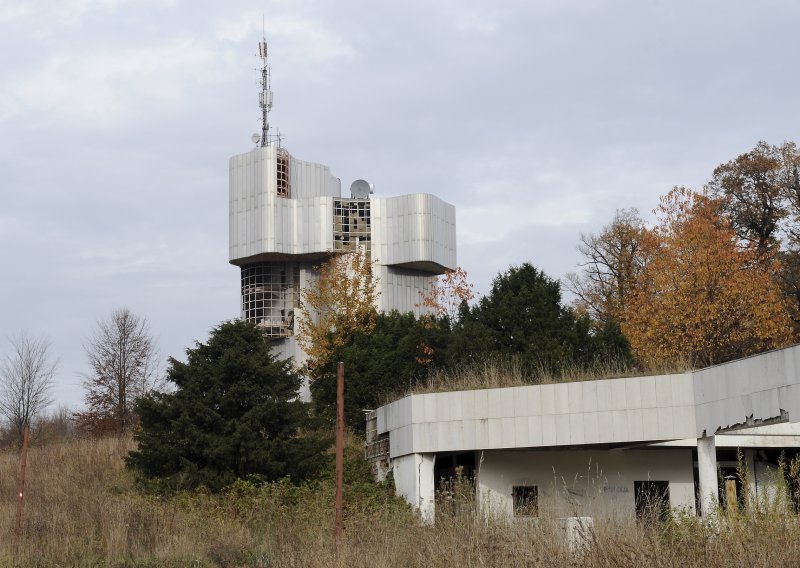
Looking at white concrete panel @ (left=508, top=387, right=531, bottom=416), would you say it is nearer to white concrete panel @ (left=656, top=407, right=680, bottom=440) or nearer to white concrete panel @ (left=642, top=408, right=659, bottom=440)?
white concrete panel @ (left=642, top=408, right=659, bottom=440)

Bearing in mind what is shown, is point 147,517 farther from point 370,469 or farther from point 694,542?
point 694,542

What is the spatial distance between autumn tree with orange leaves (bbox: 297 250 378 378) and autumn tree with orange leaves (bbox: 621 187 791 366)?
1417cm

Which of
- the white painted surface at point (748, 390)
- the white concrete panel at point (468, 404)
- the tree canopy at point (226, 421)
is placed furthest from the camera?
the tree canopy at point (226, 421)

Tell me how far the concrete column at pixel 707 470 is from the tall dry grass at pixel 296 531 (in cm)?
569

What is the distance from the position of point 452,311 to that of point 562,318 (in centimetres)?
1910

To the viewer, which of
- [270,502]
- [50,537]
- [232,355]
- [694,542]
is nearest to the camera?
[694,542]

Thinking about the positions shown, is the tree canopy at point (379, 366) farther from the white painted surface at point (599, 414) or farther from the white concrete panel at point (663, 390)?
the white concrete panel at point (663, 390)

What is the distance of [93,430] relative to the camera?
5697 cm

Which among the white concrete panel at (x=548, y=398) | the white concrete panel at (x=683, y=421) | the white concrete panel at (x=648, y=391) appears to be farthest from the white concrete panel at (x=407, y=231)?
the white concrete panel at (x=683, y=421)

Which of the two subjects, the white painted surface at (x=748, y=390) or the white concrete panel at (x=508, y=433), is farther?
the white concrete panel at (x=508, y=433)

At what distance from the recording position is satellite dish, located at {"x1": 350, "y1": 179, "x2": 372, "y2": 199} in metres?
68.0

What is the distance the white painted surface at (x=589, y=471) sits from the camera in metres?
29.5

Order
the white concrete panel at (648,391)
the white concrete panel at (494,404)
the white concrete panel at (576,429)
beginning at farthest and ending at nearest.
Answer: the white concrete panel at (494,404) → the white concrete panel at (576,429) → the white concrete panel at (648,391)

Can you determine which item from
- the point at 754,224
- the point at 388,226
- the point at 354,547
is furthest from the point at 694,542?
the point at 388,226
